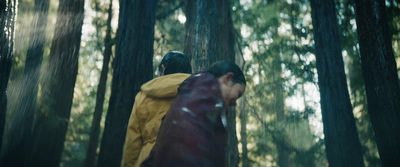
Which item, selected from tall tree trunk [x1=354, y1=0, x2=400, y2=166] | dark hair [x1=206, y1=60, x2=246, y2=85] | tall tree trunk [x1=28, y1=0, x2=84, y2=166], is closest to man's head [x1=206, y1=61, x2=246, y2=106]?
dark hair [x1=206, y1=60, x2=246, y2=85]

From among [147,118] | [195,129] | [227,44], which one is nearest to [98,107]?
[227,44]

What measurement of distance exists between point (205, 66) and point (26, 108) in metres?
4.87

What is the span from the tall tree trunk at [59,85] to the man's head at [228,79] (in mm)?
4936

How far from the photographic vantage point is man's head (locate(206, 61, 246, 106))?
2.03 metres

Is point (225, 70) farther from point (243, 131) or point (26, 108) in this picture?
point (243, 131)

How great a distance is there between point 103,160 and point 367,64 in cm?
473

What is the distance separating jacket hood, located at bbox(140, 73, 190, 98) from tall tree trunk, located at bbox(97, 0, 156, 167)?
222cm

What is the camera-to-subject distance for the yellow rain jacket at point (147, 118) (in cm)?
239

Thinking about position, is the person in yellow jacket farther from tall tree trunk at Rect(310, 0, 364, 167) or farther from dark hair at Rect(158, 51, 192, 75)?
tall tree trunk at Rect(310, 0, 364, 167)

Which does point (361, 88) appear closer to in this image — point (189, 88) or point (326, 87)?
point (326, 87)

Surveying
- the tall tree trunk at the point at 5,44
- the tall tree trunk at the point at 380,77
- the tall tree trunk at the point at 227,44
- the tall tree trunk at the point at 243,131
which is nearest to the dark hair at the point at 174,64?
the tall tree trunk at the point at 5,44

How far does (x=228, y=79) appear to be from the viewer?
2037 mm

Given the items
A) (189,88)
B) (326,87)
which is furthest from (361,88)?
(189,88)

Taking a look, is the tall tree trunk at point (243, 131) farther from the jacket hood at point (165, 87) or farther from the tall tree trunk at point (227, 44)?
the jacket hood at point (165, 87)
